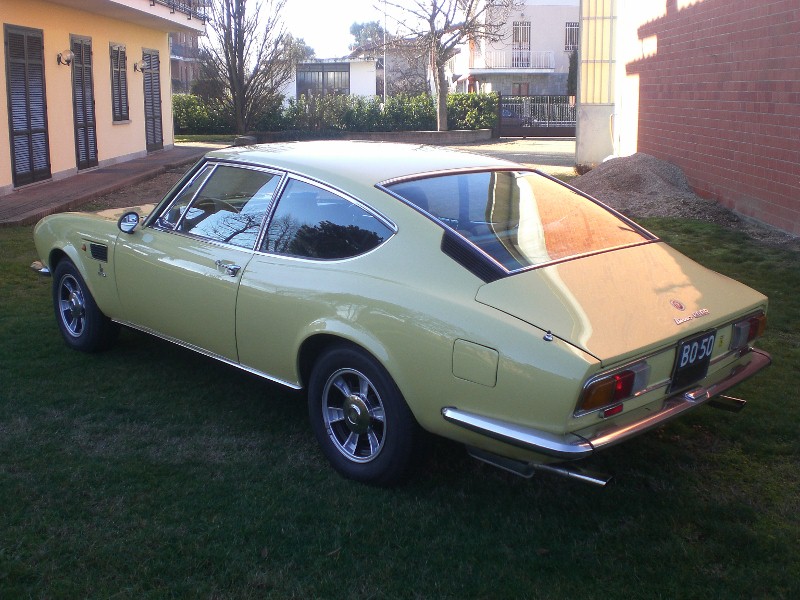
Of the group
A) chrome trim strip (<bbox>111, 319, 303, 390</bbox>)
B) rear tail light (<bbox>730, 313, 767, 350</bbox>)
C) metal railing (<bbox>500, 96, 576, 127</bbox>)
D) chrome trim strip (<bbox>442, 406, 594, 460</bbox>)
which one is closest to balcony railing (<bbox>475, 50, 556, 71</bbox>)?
metal railing (<bbox>500, 96, 576, 127</bbox>)

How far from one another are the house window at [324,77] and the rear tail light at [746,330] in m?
55.6

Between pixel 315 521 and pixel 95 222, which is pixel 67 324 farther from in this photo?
pixel 315 521

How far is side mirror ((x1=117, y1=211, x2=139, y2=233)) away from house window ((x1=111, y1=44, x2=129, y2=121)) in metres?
14.9

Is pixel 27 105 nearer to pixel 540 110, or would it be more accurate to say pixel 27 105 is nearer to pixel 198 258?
pixel 198 258

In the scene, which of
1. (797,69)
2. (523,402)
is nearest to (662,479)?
(523,402)

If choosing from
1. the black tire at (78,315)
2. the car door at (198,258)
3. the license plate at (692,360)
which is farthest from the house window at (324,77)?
the license plate at (692,360)

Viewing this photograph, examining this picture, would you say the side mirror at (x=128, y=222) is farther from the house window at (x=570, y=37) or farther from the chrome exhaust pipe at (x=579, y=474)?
the house window at (x=570, y=37)

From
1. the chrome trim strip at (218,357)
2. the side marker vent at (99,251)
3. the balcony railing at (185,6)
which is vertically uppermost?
the balcony railing at (185,6)

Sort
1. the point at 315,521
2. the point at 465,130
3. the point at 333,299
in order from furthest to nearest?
the point at 465,130, the point at 333,299, the point at 315,521

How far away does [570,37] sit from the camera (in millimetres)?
52906

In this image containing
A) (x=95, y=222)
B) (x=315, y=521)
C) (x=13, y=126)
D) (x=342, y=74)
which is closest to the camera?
(x=315, y=521)

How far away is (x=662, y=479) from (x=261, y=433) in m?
2.05

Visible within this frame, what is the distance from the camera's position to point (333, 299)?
414 centimetres

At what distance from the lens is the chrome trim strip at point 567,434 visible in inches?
135
